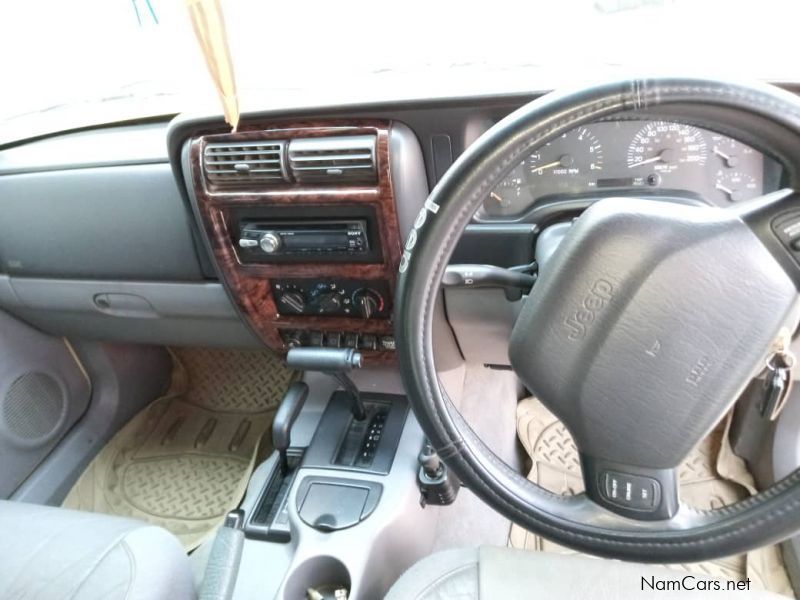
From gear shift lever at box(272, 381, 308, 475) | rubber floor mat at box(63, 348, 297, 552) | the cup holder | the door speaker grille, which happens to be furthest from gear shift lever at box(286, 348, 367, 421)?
the door speaker grille

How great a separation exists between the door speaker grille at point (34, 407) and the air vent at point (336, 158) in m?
1.20

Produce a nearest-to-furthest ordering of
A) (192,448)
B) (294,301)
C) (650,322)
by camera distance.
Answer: (650,322), (294,301), (192,448)

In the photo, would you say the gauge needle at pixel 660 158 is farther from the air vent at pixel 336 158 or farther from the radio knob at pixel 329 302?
the radio knob at pixel 329 302

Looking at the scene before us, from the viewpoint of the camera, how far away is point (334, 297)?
1282 millimetres

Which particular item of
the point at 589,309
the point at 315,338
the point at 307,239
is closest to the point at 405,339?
the point at 589,309

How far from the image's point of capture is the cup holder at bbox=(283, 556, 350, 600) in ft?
3.78

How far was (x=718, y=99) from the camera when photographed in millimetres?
534

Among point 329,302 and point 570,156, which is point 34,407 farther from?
point 570,156

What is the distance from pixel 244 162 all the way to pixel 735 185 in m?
0.83

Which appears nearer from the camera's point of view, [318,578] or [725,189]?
[725,189]

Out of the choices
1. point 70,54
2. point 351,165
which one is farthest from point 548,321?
point 70,54

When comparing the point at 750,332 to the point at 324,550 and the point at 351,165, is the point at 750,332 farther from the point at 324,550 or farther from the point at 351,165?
the point at 324,550

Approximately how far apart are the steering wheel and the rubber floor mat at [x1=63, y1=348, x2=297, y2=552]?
45.9 inches

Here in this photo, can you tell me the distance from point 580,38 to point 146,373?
1667 mm
